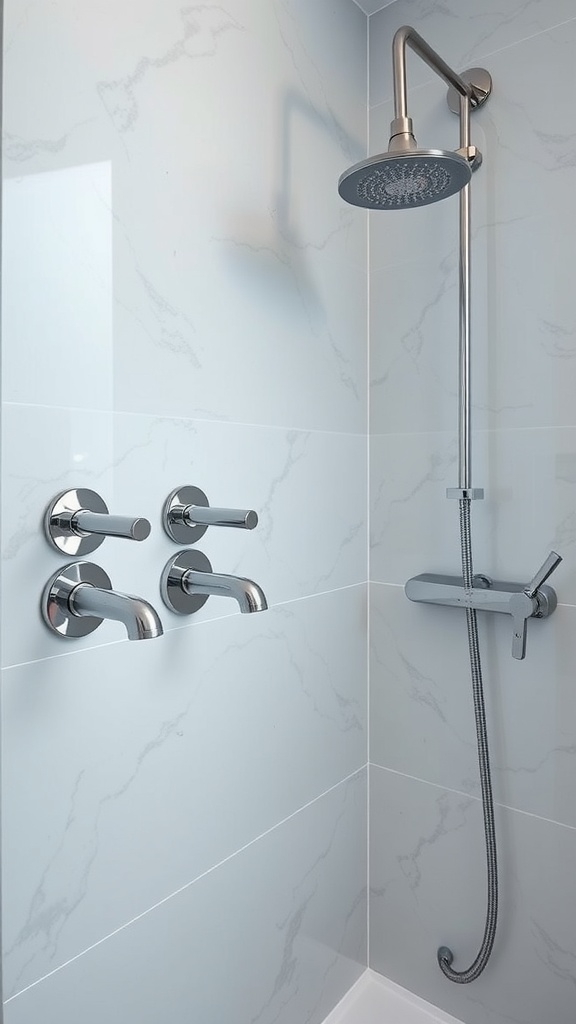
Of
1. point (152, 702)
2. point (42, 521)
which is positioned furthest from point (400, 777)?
point (42, 521)

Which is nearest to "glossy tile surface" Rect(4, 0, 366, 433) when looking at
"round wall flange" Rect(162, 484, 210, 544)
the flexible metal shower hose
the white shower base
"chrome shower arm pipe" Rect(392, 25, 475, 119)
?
"round wall flange" Rect(162, 484, 210, 544)

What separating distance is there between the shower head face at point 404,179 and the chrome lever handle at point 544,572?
0.56 meters

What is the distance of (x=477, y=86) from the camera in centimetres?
120

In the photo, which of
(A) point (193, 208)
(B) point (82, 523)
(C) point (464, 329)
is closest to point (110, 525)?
(B) point (82, 523)

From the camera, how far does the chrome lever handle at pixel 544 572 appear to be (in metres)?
1.03

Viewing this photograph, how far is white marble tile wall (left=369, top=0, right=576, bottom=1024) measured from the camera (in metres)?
1.14

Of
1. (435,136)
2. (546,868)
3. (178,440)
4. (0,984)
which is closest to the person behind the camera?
(0,984)

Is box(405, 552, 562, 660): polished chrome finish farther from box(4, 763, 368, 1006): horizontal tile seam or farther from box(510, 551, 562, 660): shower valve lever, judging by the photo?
box(4, 763, 368, 1006): horizontal tile seam

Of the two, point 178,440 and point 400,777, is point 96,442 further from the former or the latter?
point 400,777

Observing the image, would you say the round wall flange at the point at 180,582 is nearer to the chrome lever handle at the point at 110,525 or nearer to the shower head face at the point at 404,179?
the chrome lever handle at the point at 110,525

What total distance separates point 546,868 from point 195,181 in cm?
126

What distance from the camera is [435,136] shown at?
128 centimetres

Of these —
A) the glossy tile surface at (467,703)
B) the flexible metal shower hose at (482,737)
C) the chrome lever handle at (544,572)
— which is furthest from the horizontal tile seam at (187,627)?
the chrome lever handle at (544,572)

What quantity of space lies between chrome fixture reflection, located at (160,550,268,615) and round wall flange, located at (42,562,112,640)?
0.43 ft
